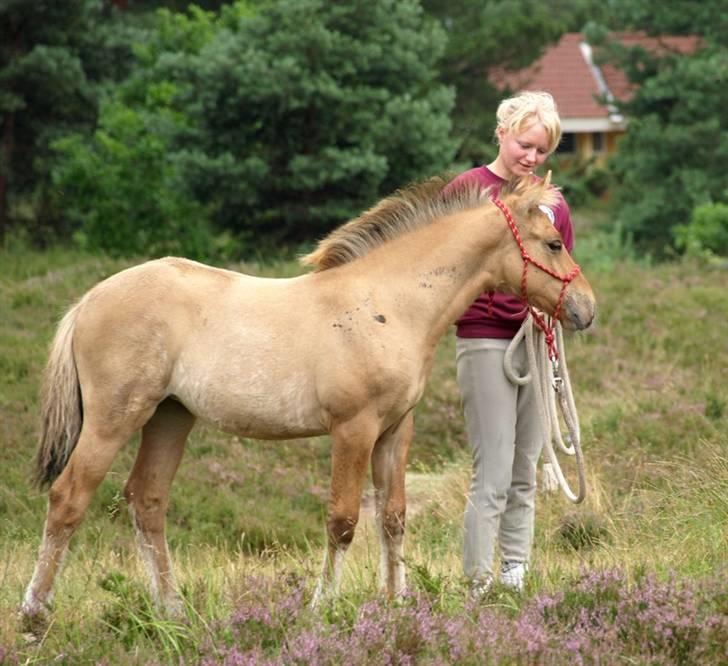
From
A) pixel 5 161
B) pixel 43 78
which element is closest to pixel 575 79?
pixel 43 78

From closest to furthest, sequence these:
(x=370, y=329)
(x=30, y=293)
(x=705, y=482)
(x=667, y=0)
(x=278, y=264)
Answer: (x=370, y=329)
(x=705, y=482)
(x=30, y=293)
(x=278, y=264)
(x=667, y=0)

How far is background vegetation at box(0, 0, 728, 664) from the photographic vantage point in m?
4.99

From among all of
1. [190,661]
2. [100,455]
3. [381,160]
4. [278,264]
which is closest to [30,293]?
[278,264]

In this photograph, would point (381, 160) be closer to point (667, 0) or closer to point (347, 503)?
point (347, 503)

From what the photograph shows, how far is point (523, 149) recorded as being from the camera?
19.6ft

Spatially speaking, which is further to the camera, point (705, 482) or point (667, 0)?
point (667, 0)

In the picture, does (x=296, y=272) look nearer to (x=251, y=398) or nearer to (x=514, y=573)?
(x=514, y=573)

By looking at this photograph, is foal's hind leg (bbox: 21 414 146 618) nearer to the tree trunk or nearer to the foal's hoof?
the foal's hoof

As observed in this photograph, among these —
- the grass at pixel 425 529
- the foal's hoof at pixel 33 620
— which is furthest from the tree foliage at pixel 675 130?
the foal's hoof at pixel 33 620

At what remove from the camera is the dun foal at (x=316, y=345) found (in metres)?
5.54

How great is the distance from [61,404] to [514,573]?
2317 millimetres

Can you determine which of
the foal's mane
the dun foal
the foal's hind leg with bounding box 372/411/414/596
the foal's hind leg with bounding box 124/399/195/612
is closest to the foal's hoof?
the dun foal

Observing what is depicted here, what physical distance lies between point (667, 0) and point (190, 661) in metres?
23.9

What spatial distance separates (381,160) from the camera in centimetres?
1574
